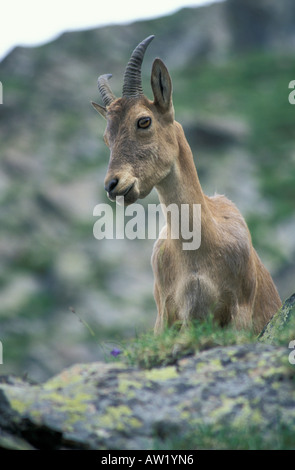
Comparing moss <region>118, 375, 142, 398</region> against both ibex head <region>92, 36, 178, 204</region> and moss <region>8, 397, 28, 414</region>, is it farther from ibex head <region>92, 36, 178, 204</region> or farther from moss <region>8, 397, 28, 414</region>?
ibex head <region>92, 36, 178, 204</region>

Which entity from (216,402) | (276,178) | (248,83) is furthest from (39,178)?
(216,402)

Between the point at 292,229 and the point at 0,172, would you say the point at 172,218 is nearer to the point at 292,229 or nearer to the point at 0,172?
the point at 292,229

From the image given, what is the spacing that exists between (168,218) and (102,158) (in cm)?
3514

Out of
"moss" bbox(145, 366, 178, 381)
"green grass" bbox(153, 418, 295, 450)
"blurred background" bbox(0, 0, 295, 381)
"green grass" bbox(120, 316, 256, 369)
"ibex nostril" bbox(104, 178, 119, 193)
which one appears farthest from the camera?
"blurred background" bbox(0, 0, 295, 381)

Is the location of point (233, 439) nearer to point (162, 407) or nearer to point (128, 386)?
point (162, 407)

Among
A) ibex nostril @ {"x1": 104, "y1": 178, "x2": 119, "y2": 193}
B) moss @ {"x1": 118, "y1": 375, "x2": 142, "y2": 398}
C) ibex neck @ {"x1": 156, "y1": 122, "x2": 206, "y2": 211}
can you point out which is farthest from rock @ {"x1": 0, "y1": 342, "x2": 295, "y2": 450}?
ibex neck @ {"x1": 156, "y1": 122, "x2": 206, "y2": 211}

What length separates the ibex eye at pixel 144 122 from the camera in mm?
9373

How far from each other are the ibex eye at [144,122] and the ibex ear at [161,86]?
368mm

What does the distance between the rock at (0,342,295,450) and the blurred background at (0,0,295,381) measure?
18421 millimetres

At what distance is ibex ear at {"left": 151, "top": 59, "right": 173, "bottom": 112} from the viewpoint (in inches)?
379

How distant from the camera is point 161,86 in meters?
9.68

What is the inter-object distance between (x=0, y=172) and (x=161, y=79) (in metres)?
36.8

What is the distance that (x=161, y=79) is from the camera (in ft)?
31.6

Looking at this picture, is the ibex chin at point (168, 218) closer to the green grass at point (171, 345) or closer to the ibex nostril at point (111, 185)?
the ibex nostril at point (111, 185)
